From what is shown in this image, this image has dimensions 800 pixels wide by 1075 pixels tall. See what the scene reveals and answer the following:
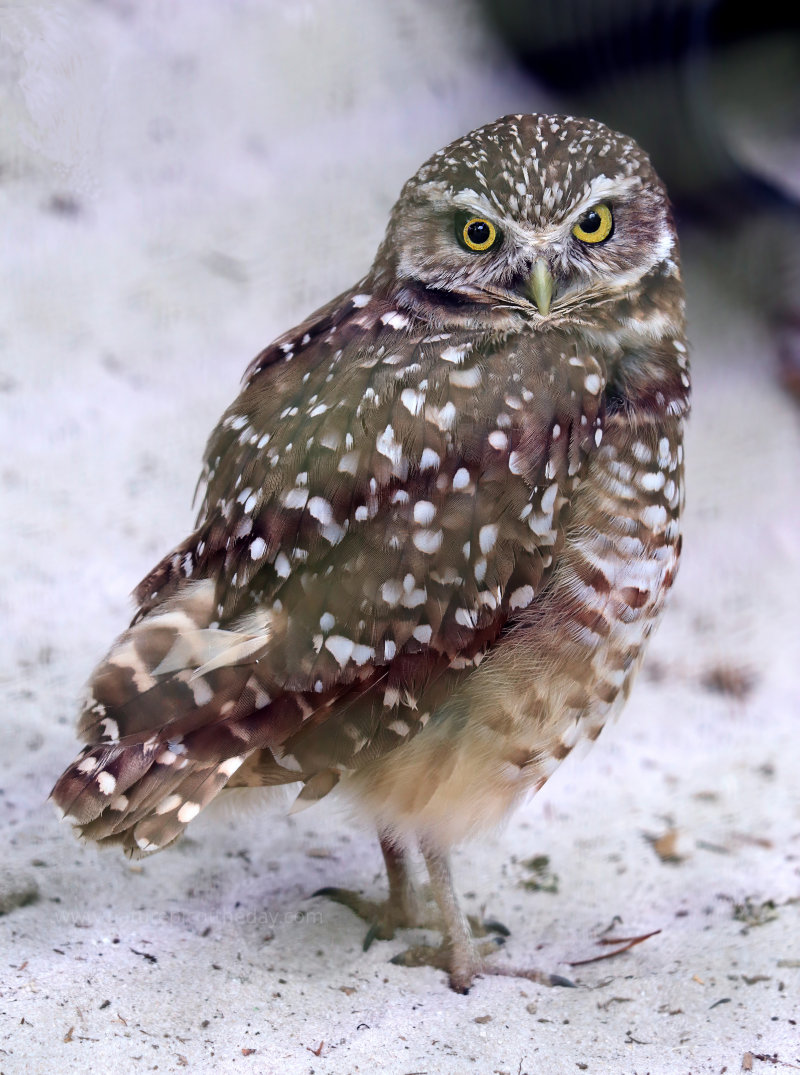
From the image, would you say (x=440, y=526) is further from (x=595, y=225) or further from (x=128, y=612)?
(x=128, y=612)

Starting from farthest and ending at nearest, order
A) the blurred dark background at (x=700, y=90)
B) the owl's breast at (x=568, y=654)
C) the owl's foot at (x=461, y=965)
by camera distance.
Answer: the blurred dark background at (x=700, y=90) < the owl's foot at (x=461, y=965) < the owl's breast at (x=568, y=654)

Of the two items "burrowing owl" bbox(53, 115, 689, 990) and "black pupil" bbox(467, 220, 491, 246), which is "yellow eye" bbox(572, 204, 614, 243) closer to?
"burrowing owl" bbox(53, 115, 689, 990)

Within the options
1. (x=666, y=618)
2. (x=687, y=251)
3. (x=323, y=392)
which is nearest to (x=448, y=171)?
(x=323, y=392)

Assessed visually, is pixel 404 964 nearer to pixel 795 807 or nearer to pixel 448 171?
pixel 795 807

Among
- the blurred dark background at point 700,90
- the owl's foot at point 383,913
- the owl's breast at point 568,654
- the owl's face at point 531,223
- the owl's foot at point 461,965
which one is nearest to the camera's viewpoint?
the owl's face at point 531,223

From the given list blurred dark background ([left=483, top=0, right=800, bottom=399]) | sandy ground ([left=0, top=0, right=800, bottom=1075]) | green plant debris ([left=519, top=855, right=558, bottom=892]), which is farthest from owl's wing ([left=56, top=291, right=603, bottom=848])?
blurred dark background ([left=483, top=0, right=800, bottom=399])

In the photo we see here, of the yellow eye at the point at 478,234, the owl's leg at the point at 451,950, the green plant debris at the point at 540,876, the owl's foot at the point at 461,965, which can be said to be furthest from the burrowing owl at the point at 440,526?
the green plant debris at the point at 540,876

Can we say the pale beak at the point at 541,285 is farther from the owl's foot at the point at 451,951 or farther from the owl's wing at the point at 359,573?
the owl's foot at the point at 451,951
